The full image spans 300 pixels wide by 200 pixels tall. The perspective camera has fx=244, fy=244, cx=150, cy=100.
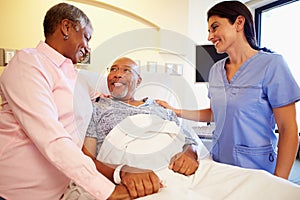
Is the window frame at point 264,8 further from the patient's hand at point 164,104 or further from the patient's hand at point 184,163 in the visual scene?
the patient's hand at point 184,163

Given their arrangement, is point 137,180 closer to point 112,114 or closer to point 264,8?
point 112,114

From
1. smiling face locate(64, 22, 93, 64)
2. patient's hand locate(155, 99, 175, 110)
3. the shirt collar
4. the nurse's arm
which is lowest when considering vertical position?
the nurse's arm

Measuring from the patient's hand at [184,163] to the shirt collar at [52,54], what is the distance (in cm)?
57

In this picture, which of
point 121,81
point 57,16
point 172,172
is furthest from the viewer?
point 121,81

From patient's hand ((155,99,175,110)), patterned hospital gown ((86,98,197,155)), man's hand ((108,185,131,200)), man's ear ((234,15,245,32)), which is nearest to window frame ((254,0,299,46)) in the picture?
man's ear ((234,15,245,32))

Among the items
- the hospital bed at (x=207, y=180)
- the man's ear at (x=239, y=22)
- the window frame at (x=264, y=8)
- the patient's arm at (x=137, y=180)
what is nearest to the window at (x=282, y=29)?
the window frame at (x=264, y=8)

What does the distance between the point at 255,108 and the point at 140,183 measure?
55cm

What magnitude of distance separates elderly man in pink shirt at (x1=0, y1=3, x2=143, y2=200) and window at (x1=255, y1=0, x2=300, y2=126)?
1.79 metres

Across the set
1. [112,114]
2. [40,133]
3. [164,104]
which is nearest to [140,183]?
[40,133]

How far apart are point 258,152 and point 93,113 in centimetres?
73

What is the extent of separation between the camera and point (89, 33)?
942 millimetres

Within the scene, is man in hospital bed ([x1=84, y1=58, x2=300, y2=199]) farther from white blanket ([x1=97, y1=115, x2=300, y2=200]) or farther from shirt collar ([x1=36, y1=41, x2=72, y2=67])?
shirt collar ([x1=36, y1=41, x2=72, y2=67])

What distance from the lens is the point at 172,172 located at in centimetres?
94

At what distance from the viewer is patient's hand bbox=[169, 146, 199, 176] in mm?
949
